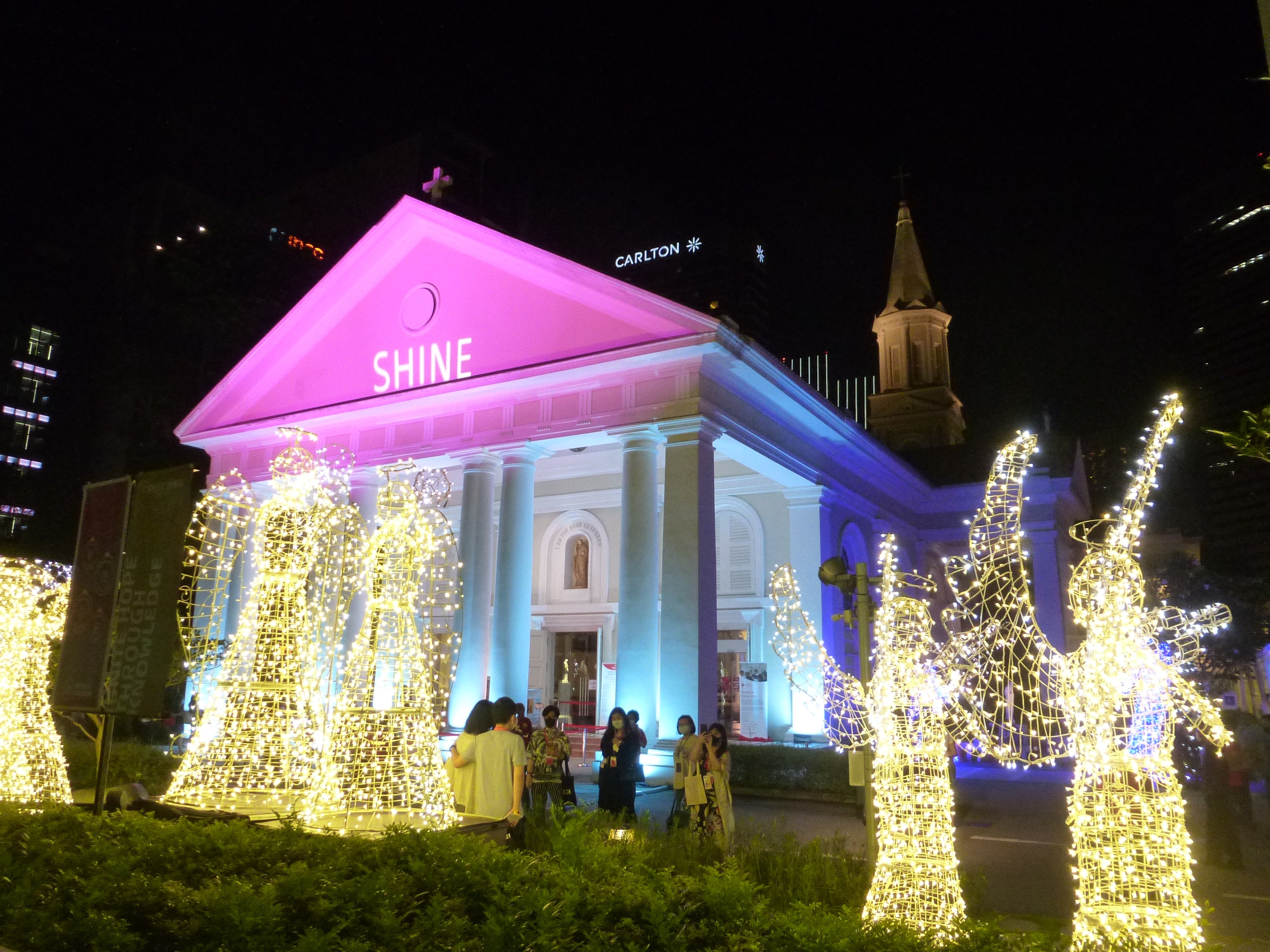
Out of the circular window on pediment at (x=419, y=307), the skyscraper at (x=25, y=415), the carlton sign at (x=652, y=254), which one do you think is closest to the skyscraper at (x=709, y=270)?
the carlton sign at (x=652, y=254)

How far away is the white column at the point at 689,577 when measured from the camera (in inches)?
617

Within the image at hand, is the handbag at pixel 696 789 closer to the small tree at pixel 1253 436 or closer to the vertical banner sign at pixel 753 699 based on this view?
the small tree at pixel 1253 436

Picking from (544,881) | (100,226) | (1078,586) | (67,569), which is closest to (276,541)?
(544,881)

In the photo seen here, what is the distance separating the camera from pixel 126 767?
1386cm

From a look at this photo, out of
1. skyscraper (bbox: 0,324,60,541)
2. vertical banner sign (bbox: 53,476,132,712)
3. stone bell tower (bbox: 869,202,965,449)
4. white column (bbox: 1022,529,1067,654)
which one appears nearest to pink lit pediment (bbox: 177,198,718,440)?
vertical banner sign (bbox: 53,476,132,712)

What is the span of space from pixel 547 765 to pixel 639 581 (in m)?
6.26

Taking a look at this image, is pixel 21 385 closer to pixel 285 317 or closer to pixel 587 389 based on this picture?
pixel 285 317

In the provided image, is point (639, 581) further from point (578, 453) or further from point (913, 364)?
point (913, 364)

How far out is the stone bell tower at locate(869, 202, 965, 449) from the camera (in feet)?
119

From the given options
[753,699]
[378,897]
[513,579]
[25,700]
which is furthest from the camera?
[753,699]

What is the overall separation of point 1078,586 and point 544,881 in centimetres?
370

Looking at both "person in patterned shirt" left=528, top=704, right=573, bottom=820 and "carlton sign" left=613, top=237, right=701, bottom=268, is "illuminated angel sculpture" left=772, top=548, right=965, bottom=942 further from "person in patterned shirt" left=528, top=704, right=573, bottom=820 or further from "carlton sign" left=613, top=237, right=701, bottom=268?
"carlton sign" left=613, top=237, right=701, bottom=268

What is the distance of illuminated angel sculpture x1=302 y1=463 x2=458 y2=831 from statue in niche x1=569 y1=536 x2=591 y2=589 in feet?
55.9

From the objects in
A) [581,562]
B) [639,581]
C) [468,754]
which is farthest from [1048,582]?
[468,754]
